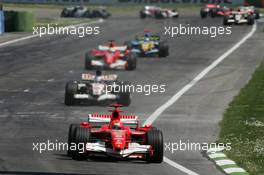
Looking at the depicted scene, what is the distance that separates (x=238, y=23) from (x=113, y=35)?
14876mm

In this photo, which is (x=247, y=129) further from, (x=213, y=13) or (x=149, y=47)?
(x=213, y=13)

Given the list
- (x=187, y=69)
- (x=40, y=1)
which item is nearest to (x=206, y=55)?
(x=187, y=69)

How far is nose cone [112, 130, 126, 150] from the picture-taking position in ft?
67.3

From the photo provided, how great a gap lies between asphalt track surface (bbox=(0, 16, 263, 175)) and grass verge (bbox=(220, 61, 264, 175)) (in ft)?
1.44

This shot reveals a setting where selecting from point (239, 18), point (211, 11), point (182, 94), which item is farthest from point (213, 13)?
point (182, 94)

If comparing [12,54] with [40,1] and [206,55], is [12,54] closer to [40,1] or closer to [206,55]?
[206,55]

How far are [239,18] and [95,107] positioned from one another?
51119 mm

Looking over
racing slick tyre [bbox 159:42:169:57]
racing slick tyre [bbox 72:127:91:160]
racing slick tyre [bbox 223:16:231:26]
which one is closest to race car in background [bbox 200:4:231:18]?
racing slick tyre [bbox 223:16:231:26]

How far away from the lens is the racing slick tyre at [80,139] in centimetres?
2027

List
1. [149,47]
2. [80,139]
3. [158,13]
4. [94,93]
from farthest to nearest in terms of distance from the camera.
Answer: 1. [158,13]
2. [149,47]
3. [94,93]
4. [80,139]

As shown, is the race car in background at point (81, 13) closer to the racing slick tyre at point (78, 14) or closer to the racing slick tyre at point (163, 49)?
the racing slick tyre at point (78, 14)

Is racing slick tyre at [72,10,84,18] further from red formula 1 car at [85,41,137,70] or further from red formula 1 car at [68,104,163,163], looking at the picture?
red formula 1 car at [68,104,163,163]

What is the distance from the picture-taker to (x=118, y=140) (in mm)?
20609

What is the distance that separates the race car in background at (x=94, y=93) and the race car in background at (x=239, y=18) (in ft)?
161
